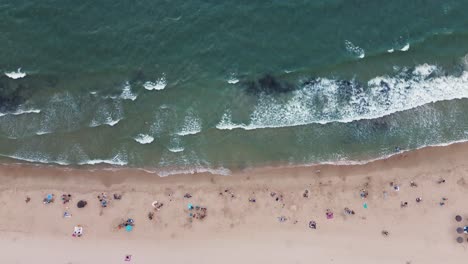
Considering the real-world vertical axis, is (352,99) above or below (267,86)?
below

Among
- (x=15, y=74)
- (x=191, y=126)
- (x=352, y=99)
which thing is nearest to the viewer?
(x=191, y=126)

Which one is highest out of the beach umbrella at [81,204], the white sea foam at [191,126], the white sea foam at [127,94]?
Answer: the white sea foam at [127,94]

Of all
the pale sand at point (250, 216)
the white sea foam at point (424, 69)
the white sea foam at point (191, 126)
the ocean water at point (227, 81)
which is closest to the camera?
the pale sand at point (250, 216)

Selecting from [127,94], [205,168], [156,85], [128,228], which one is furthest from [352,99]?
[128,228]

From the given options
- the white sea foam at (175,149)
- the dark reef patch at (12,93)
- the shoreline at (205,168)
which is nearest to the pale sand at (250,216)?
the shoreline at (205,168)

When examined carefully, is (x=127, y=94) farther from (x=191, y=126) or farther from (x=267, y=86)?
(x=267, y=86)

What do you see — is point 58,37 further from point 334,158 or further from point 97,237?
point 334,158

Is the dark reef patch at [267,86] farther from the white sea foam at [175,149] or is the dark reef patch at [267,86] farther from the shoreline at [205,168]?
the white sea foam at [175,149]

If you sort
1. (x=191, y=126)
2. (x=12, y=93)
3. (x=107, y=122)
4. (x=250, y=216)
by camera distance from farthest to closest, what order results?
1. (x=12, y=93)
2. (x=107, y=122)
3. (x=191, y=126)
4. (x=250, y=216)
